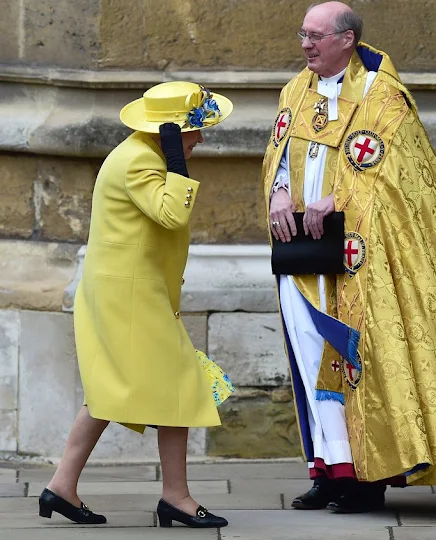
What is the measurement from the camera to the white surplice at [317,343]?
18.2ft

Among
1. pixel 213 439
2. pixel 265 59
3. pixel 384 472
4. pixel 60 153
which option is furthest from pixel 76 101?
pixel 384 472

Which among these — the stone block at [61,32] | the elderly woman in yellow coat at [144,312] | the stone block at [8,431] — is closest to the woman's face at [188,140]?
the elderly woman in yellow coat at [144,312]

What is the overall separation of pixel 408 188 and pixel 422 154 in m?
0.16

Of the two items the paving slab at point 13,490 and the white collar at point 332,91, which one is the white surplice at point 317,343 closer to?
the white collar at point 332,91

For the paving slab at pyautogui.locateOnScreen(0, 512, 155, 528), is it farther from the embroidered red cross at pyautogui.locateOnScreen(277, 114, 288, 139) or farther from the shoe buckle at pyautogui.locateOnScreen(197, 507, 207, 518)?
the embroidered red cross at pyautogui.locateOnScreen(277, 114, 288, 139)

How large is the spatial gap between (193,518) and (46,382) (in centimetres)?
171

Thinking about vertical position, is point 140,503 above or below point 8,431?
below

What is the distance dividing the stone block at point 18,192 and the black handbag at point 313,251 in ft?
5.56

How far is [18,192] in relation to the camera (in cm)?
696

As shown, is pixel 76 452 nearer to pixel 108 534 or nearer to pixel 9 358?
pixel 108 534

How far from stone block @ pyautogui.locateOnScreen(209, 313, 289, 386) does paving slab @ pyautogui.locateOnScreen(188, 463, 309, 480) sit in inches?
14.1

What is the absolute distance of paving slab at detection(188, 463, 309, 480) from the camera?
6.45 m

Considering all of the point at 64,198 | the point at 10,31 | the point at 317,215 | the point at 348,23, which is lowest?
the point at 317,215

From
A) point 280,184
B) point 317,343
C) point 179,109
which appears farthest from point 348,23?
point 317,343
